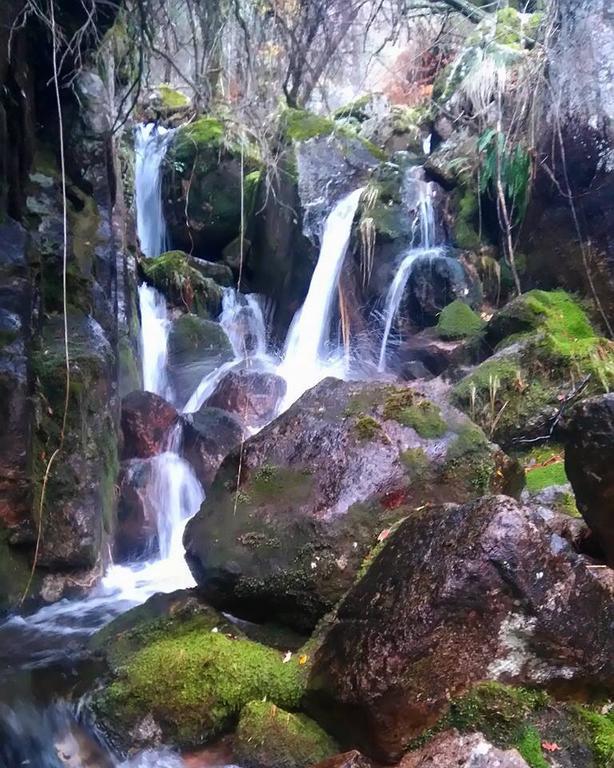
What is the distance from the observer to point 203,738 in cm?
312

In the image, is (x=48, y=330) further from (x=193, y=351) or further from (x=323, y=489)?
(x=193, y=351)

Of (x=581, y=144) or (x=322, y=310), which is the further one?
(x=322, y=310)

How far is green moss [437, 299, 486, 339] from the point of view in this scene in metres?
8.48

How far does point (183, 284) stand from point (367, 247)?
292cm

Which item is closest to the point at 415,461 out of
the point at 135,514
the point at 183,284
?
the point at 135,514

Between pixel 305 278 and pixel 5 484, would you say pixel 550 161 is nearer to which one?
pixel 305 278

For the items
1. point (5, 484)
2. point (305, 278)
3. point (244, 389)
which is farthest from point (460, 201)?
point (5, 484)

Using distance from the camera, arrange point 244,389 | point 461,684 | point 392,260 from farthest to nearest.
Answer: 1. point 392,260
2. point 244,389
3. point 461,684

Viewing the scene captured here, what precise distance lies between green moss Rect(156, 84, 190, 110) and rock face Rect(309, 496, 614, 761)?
1296 cm

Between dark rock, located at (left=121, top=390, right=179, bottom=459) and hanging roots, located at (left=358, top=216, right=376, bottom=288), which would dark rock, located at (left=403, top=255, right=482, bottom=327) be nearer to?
hanging roots, located at (left=358, top=216, right=376, bottom=288)

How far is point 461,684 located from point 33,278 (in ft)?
13.9

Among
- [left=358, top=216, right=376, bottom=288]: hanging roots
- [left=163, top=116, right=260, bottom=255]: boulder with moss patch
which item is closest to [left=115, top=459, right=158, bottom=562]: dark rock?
[left=358, top=216, right=376, bottom=288]: hanging roots

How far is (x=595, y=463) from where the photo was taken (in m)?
3.45

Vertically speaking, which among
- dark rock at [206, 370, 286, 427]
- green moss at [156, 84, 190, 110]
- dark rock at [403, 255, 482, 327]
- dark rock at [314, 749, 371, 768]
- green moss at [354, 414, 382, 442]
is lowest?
dark rock at [314, 749, 371, 768]
